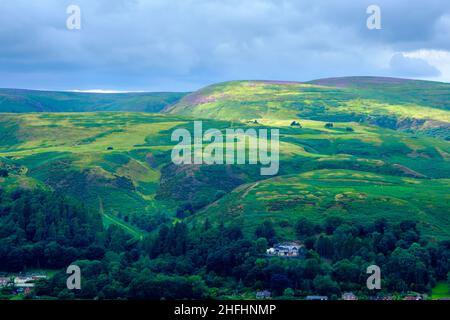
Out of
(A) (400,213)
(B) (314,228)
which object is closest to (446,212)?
(A) (400,213)

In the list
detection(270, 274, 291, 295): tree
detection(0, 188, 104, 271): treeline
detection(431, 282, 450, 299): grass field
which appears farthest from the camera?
detection(0, 188, 104, 271): treeline

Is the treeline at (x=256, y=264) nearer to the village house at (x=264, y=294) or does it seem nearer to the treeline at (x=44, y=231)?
the village house at (x=264, y=294)

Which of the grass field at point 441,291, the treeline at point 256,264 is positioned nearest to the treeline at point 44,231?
the treeline at point 256,264

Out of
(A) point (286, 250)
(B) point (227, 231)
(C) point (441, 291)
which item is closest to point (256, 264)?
(A) point (286, 250)

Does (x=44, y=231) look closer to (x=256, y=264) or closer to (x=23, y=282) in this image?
(x=23, y=282)

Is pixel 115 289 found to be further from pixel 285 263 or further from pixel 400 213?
pixel 400 213

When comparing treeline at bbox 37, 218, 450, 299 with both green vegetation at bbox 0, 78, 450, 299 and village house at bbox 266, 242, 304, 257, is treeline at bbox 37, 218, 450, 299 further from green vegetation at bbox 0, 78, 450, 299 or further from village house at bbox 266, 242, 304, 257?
village house at bbox 266, 242, 304, 257

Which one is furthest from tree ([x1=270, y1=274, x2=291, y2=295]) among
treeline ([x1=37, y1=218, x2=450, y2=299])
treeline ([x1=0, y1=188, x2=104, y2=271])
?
treeline ([x1=0, y1=188, x2=104, y2=271])
